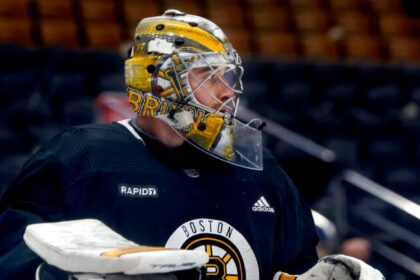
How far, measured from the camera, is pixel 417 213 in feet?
15.1

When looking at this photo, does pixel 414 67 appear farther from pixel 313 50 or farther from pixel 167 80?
pixel 167 80

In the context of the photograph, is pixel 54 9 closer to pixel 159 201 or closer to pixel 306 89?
pixel 306 89

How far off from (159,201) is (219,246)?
0.16 metres

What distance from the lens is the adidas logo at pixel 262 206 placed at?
6.84 feet

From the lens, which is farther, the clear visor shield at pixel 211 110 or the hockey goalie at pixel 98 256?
the clear visor shield at pixel 211 110

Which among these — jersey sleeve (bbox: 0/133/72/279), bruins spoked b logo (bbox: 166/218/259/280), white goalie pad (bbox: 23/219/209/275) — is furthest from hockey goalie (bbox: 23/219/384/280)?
Result: bruins spoked b logo (bbox: 166/218/259/280)

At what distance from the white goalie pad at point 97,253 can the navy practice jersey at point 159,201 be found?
0.41 feet

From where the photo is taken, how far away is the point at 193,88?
2.10 meters

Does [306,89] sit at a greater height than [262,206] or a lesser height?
lesser

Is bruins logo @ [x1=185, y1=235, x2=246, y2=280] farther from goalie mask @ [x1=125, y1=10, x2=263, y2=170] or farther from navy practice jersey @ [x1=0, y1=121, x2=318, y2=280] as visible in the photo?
goalie mask @ [x1=125, y1=10, x2=263, y2=170]

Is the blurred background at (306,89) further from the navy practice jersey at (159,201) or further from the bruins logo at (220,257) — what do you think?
the bruins logo at (220,257)

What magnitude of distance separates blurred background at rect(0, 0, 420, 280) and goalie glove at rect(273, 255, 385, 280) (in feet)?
7.02

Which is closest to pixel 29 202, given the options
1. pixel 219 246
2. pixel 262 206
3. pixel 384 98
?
pixel 219 246

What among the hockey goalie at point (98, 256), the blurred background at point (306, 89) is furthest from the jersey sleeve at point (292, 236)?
the blurred background at point (306, 89)
